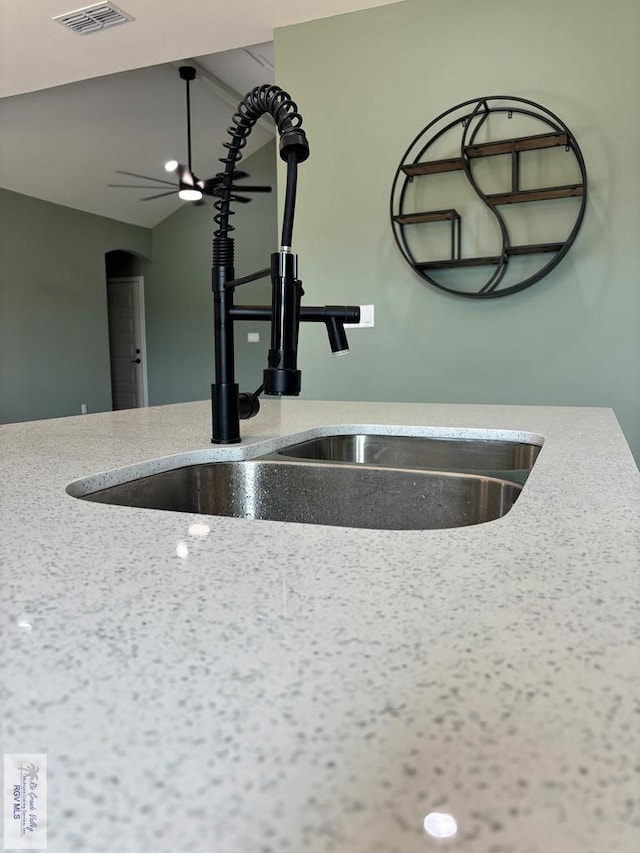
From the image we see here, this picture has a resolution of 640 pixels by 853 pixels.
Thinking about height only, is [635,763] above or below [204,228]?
below

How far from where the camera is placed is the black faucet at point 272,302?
0.84m

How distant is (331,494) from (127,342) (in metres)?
7.47

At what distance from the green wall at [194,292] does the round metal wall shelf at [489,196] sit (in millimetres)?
3906

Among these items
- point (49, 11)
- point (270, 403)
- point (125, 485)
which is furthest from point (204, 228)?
point (125, 485)

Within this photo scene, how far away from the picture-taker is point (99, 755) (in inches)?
9.0

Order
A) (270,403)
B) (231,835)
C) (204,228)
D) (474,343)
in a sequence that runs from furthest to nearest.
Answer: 1. (204,228)
2. (474,343)
3. (270,403)
4. (231,835)

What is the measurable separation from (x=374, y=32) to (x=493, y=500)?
3035mm

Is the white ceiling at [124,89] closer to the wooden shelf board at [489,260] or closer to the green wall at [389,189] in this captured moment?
the green wall at [389,189]

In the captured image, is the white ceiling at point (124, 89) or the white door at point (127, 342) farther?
the white door at point (127, 342)

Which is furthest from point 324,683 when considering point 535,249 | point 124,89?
point 124,89

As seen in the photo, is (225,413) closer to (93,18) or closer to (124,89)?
(93,18)

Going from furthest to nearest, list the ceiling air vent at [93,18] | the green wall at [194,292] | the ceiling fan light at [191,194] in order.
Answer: the green wall at [194,292] → the ceiling fan light at [191,194] → the ceiling air vent at [93,18]

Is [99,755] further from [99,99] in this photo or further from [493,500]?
[99,99]

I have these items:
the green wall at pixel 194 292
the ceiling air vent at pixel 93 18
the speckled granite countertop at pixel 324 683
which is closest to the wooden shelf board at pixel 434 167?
the ceiling air vent at pixel 93 18
